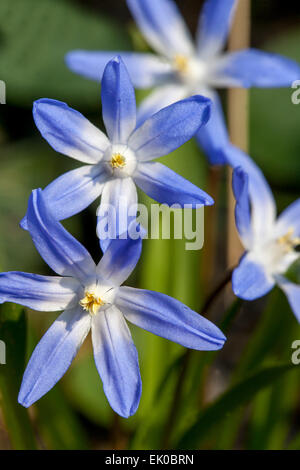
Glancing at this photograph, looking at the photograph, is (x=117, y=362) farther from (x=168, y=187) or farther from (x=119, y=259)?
(x=168, y=187)

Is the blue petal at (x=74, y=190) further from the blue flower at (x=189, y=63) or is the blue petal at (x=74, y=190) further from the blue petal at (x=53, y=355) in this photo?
the blue flower at (x=189, y=63)

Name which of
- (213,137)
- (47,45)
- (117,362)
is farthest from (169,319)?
(47,45)

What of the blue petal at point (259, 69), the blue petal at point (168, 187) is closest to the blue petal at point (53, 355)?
the blue petal at point (168, 187)

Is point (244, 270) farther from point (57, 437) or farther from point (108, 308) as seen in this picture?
point (57, 437)

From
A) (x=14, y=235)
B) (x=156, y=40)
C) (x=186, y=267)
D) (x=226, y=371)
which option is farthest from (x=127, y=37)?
(x=226, y=371)

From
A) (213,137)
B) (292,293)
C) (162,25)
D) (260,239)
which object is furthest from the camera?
(162,25)

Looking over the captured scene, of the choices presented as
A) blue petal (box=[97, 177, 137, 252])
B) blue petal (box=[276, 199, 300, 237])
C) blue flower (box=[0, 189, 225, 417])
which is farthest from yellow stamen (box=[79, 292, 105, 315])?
blue petal (box=[276, 199, 300, 237])
